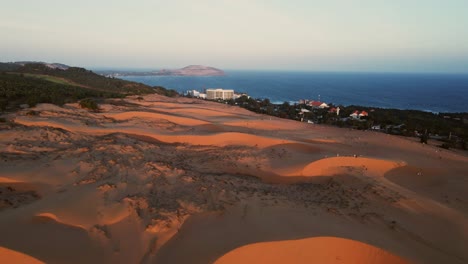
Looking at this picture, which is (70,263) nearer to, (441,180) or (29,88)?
(441,180)

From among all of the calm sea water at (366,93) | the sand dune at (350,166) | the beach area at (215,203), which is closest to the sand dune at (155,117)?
the beach area at (215,203)

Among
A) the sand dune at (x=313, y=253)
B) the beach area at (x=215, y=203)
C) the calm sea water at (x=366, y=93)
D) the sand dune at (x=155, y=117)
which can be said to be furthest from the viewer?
the calm sea water at (x=366, y=93)

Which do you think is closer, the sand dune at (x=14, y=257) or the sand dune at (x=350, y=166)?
the sand dune at (x=14, y=257)

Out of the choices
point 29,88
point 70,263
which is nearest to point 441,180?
point 70,263

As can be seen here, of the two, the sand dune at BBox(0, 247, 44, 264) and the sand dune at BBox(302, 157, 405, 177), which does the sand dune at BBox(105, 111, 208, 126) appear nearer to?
the sand dune at BBox(302, 157, 405, 177)

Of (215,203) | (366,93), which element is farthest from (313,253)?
(366,93)

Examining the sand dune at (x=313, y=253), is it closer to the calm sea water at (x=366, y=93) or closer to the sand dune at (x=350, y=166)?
the sand dune at (x=350, y=166)

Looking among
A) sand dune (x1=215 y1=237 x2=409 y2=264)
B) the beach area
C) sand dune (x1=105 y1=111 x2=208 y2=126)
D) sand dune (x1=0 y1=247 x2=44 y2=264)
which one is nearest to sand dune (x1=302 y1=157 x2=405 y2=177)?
the beach area
